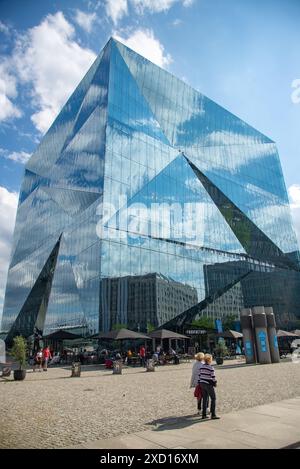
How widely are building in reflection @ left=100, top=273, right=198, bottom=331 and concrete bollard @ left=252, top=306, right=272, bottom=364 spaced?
16.8 m

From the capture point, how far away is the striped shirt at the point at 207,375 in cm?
868

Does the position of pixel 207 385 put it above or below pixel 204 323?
below

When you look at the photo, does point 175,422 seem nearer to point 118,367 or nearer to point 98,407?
point 98,407

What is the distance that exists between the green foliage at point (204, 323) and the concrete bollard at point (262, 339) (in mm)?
21395

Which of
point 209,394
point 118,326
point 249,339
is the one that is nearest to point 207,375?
point 209,394

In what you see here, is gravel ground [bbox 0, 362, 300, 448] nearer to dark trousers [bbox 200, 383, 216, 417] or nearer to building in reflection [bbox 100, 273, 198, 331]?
dark trousers [bbox 200, 383, 216, 417]

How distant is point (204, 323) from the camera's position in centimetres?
5056

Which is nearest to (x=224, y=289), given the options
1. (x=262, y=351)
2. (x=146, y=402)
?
(x=262, y=351)

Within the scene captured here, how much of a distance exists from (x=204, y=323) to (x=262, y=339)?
23.0 m

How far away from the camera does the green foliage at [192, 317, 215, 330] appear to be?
4959 centimetres

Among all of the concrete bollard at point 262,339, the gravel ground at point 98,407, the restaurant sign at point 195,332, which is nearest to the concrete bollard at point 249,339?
the concrete bollard at point 262,339

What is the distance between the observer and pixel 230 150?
6831 cm

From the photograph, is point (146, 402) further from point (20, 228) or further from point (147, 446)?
point (20, 228)

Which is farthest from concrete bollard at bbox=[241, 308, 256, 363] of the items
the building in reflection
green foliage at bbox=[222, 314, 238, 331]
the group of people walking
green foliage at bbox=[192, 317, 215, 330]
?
green foliage at bbox=[222, 314, 238, 331]
